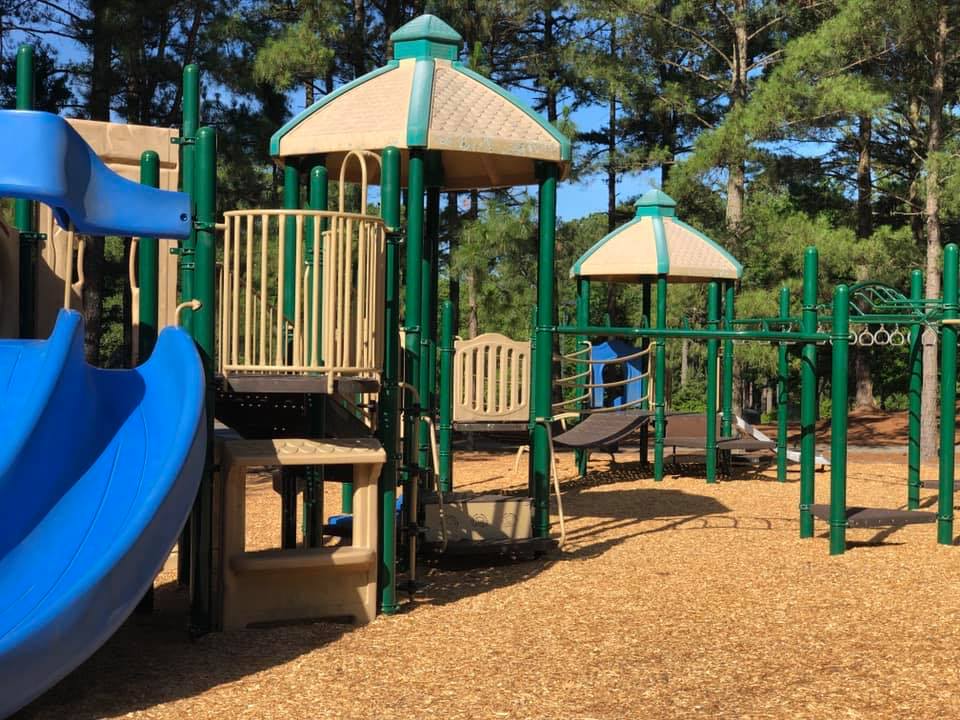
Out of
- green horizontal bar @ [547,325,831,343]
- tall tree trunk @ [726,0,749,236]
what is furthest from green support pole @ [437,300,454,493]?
tall tree trunk @ [726,0,749,236]

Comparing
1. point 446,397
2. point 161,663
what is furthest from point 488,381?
point 161,663

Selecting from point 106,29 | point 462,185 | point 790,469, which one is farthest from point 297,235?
point 106,29

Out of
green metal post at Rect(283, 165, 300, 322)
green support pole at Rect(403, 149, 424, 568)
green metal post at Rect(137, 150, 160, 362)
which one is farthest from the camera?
green metal post at Rect(283, 165, 300, 322)

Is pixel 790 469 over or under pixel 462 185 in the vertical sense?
under

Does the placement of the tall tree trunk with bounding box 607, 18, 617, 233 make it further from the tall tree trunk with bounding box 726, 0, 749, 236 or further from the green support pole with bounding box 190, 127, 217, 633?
the green support pole with bounding box 190, 127, 217, 633

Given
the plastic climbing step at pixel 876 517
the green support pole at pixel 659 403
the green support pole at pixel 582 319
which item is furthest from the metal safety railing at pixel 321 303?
the green support pole at pixel 582 319

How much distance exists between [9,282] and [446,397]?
4169 millimetres

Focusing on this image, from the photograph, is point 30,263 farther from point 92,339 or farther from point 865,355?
point 865,355

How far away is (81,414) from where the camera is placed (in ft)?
17.1

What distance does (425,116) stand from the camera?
827 cm

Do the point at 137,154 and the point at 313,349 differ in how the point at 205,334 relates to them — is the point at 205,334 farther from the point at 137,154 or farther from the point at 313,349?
the point at 137,154

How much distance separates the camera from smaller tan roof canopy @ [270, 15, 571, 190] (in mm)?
8312

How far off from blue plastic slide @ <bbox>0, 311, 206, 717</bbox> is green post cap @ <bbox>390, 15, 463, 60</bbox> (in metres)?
4.10

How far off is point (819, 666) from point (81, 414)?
3.58 metres
